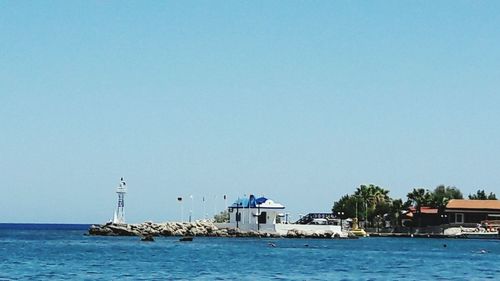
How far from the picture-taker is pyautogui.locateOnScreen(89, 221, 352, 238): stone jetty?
157 m

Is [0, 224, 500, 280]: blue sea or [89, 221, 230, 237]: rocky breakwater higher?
[89, 221, 230, 237]: rocky breakwater

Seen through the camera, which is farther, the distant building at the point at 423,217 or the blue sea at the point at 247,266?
the distant building at the point at 423,217

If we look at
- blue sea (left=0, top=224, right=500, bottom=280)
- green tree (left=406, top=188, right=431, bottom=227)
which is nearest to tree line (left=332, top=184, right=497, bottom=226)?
green tree (left=406, top=188, right=431, bottom=227)

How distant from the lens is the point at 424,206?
18075cm

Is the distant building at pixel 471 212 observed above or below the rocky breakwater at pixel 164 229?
above

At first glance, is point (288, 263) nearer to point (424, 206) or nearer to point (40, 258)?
point (40, 258)

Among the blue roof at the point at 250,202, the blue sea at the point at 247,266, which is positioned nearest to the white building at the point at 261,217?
the blue roof at the point at 250,202

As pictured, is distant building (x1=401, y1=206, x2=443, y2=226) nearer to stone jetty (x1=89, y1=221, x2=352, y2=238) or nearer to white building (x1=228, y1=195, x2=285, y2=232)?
stone jetty (x1=89, y1=221, x2=352, y2=238)

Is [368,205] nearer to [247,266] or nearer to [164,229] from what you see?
[164,229]

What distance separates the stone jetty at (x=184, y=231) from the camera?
157 m

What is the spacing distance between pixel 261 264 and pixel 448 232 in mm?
98876

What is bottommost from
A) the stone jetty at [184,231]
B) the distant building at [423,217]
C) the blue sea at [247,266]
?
the blue sea at [247,266]

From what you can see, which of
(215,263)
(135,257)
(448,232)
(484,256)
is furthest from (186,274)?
(448,232)

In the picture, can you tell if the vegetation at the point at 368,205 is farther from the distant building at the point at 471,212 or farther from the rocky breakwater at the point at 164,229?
the rocky breakwater at the point at 164,229
